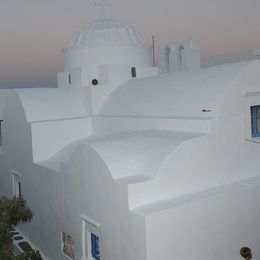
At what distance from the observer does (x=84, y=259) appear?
10.3 m

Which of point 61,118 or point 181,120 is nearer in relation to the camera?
point 181,120

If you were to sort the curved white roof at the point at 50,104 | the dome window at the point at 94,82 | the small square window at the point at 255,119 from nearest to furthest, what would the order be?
the small square window at the point at 255,119 → the curved white roof at the point at 50,104 → the dome window at the point at 94,82

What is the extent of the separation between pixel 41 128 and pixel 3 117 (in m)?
3.86

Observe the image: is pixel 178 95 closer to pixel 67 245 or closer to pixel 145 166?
pixel 145 166

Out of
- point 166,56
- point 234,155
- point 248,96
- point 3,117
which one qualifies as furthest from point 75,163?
point 166,56

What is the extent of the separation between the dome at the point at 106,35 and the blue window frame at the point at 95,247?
944 cm

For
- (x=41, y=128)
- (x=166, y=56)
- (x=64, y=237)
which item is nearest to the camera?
(x=64, y=237)

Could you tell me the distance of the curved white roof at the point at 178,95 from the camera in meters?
10.6

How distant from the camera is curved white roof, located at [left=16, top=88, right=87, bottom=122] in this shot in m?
14.8

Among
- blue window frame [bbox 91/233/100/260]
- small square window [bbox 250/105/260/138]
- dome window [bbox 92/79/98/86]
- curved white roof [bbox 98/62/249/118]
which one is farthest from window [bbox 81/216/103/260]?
dome window [bbox 92/79/98/86]

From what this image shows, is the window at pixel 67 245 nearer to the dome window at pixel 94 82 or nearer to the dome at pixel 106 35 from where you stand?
the dome window at pixel 94 82

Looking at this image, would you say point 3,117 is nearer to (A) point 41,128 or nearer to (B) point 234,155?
(A) point 41,128

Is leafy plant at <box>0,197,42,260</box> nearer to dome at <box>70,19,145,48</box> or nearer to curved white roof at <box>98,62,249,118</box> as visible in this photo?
curved white roof at <box>98,62,249,118</box>

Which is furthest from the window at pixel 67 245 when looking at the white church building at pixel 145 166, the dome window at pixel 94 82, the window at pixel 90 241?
the dome window at pixel 94 82
